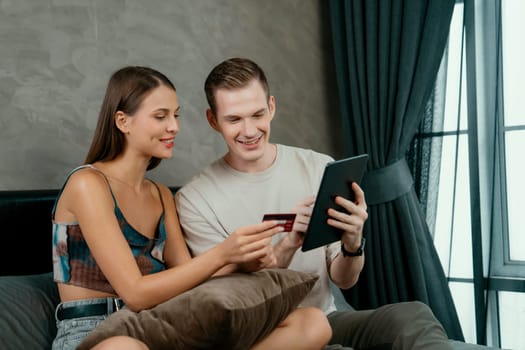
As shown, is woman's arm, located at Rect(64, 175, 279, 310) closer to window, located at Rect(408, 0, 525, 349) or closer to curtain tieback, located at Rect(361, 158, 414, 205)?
curtain tieback, located at Rect(361, 158, 414, 205)

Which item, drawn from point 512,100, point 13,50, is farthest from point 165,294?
point 512,100

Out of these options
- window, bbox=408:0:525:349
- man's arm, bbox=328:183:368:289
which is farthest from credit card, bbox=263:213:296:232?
window, bbox=408:0:525:349

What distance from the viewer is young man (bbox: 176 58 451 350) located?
1905 mm

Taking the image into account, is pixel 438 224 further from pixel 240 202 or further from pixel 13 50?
pixel 13 50

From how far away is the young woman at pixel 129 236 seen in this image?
1.66 metres

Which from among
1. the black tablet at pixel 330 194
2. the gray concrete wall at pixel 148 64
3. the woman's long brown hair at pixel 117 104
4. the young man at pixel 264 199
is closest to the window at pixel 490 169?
the gray concrete wall at pixel 148 64

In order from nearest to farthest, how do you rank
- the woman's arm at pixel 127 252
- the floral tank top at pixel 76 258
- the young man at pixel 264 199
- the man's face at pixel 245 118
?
the woman's arm at pixel 127 252
the floral tank top at pixel 76 258
the young man at pixel 264 199
the man's face at pixel 245 118

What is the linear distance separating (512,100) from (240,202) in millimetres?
1393

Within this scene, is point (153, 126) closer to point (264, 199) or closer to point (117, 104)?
point (117, 104)

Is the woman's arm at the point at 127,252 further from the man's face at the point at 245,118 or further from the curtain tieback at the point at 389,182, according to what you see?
the curtain tieback at the point at 389,182

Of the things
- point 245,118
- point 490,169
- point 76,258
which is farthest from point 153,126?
point 490,169

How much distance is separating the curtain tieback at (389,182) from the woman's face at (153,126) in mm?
1290

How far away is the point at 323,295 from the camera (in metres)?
2.18

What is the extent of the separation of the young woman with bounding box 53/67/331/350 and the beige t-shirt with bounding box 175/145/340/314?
0.25ft
